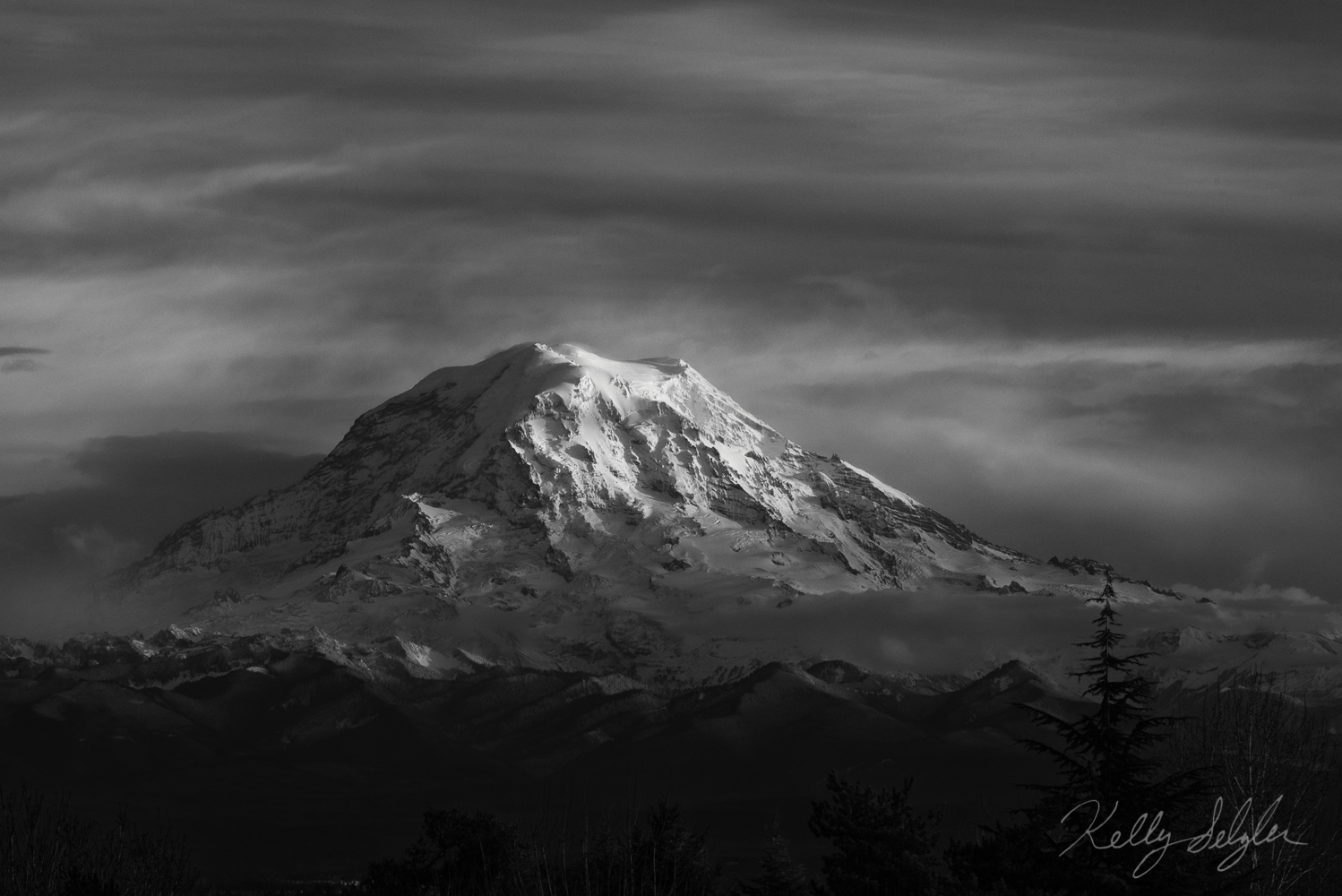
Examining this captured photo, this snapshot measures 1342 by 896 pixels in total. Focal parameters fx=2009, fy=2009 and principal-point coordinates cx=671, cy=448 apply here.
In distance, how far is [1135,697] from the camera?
232ft

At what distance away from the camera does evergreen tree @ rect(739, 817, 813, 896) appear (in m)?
121

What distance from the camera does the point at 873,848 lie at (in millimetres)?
120375

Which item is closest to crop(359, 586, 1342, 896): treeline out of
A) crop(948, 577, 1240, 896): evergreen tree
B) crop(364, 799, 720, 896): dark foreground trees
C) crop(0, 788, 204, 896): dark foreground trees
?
crop(948, 577, 1240, 896): evergreen tree

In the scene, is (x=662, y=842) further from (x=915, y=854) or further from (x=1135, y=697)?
(x=1135, y=697)

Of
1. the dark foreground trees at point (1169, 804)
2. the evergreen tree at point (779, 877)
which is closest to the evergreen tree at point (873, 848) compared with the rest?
the evergreen tree at point (779, 877)

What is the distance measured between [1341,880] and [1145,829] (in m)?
50.3

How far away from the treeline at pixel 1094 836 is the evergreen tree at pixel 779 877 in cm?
13

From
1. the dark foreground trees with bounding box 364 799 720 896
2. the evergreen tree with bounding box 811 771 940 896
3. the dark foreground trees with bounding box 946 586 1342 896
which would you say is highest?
the dark foreground trees with bounding box 946 586 1342 896

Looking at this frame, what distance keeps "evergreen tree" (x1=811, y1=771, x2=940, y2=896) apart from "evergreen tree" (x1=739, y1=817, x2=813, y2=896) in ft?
6.09

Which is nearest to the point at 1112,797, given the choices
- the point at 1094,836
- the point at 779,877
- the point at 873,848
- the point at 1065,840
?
the point at 1094,836

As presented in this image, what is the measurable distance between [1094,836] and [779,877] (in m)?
55.7

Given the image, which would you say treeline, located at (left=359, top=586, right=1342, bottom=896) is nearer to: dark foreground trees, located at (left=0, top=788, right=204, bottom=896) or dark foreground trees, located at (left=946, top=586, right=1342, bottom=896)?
dark foreground trees, located at (left=946, top=586, right=1342, bottom=896)

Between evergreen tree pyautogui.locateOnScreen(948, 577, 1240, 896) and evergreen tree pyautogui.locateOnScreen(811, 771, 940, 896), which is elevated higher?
evergreen tree pyautogui.locateOnScreen(948, 577, 1240, 896)

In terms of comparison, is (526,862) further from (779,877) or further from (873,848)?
(873,848)
